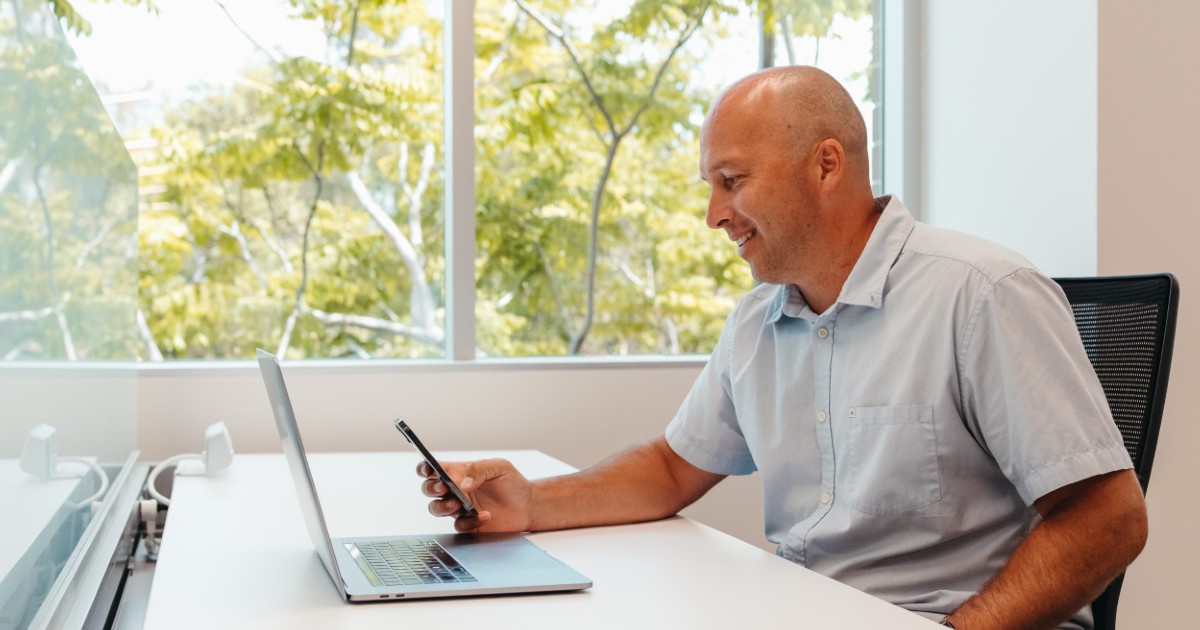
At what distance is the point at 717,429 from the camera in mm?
1731

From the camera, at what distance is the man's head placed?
62.2 inches

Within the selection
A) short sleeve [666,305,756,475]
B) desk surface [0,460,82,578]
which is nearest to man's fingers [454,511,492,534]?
short sleeve [666,305,756,475]

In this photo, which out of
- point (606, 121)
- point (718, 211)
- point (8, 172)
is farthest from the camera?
point (606, 121)

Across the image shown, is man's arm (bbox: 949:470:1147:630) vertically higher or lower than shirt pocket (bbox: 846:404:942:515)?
lower

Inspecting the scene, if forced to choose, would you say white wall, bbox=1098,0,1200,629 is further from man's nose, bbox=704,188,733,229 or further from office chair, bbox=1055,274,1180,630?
man's nose, bbox=704,188,733,229

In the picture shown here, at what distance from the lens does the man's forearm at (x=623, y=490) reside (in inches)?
60.2

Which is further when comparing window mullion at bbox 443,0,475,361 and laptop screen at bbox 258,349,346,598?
window mullion at bbox 443,0,475,361

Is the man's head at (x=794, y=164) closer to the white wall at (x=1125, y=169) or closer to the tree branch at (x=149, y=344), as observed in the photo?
the white wall at (x=1125, y=169)

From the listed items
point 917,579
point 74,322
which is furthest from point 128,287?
point 917,579

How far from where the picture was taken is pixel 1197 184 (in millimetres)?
2438

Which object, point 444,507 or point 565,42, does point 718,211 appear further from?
point 565,42

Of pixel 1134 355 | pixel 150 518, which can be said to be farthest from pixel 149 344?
pixel 1134 355

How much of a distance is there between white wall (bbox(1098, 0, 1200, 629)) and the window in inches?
53.1

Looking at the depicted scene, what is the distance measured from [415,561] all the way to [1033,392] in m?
0.76
